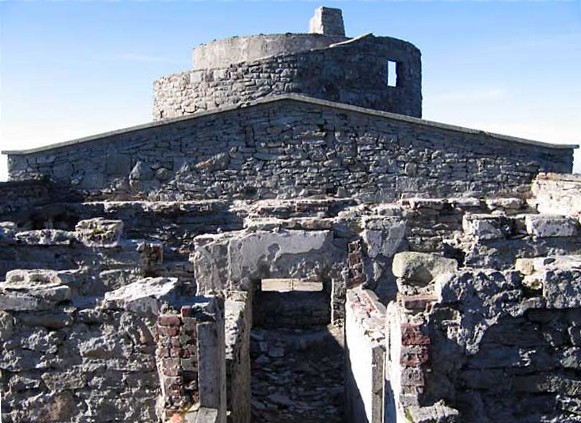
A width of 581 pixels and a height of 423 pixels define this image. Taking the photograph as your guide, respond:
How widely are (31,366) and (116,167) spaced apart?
8502 mm

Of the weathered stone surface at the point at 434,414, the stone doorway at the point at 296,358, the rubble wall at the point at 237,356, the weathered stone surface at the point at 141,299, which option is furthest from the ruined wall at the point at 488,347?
the stone doorway at the point at 296,358

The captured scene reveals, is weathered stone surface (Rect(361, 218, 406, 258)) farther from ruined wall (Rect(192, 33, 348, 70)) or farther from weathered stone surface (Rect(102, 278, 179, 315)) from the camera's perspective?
ruined wall (Rect(192, 33, 348, 70))

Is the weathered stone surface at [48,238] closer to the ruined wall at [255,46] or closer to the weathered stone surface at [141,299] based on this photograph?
the weathered stone surface at [141,299]

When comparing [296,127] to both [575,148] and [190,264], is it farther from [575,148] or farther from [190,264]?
[575,148]

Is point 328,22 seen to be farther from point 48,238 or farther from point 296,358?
point 48,238

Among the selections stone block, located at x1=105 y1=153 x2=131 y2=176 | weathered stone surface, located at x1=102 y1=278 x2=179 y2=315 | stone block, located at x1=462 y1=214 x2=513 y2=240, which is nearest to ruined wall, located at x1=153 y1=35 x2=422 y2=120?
stone block, located at x1=105 y1=153 x2=131 y2=176

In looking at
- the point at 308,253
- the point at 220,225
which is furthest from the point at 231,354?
the point at 220,225

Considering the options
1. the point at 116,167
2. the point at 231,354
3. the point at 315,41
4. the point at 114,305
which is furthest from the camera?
the point at 315,41

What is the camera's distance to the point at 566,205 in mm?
10734

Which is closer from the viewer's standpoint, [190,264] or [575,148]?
[190,264]

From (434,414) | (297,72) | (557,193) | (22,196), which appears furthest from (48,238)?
(297,72)

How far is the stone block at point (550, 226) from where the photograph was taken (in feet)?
26.9

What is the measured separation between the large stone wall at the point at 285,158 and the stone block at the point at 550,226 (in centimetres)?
454

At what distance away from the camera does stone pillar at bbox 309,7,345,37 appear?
684 inches
